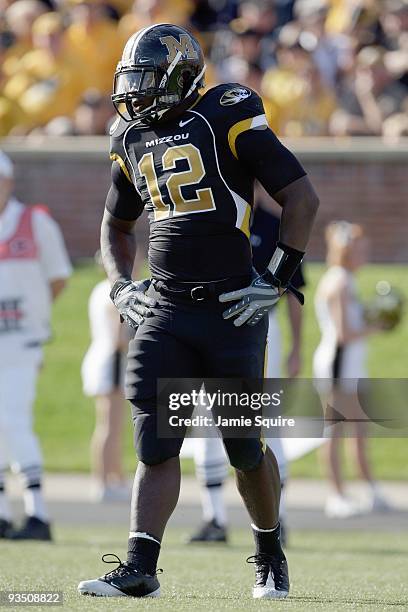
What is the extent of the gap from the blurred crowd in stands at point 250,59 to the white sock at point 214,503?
6.74 meters

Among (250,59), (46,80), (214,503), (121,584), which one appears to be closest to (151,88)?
(121,584)

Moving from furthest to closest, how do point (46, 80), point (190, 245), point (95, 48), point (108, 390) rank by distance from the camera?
point (46, 80), point (95, 48), point (108, 390), point (190, 245)

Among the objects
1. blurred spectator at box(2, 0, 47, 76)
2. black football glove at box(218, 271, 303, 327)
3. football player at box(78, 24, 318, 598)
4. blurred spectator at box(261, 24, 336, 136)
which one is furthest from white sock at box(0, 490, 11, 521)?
blurred spectator at box(2, 0, 47, 76)

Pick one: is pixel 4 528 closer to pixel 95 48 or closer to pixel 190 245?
pixel 190 245

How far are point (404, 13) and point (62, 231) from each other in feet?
14.9

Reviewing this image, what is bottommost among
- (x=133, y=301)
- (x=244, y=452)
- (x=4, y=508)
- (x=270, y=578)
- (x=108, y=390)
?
(x=4, y=508)

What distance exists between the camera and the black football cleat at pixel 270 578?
566 cm

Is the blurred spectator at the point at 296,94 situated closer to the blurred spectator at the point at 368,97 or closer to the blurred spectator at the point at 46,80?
the blurred spectator at the point at 368,97

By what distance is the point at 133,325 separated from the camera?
571cm

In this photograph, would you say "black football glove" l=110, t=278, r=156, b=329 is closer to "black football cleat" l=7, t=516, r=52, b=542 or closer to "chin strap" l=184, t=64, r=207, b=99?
"chin strap" l=184, t=64, r=207, b=99

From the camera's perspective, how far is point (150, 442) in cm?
545

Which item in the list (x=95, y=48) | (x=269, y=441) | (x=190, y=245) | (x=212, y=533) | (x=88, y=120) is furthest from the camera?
(x=88, y=120)

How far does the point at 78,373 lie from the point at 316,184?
11.4 ft

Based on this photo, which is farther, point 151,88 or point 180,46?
point 180,46
